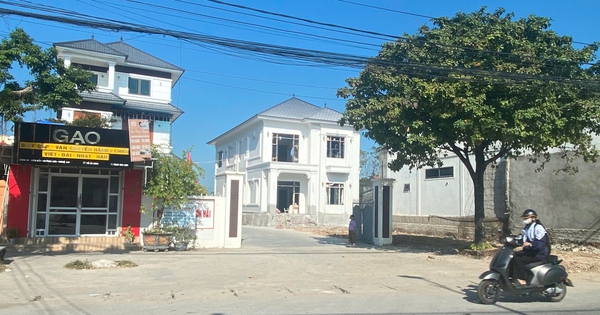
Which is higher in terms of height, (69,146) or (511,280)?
(69,146)

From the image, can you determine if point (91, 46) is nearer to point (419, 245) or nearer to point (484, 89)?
point (419, 245)

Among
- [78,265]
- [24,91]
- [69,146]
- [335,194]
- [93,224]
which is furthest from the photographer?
[335,194]

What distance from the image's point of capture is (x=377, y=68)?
16344mm

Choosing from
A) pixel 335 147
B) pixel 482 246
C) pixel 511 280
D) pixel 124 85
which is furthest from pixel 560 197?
pixel 124 85

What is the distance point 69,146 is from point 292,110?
25.0 metres

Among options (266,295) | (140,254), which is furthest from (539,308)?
(140,254)

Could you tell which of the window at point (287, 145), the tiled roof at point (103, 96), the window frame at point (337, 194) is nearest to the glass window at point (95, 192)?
the tiled roof at point (103, 96)

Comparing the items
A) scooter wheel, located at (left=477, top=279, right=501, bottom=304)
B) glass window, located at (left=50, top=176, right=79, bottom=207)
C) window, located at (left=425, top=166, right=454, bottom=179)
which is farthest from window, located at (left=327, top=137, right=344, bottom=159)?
scooter wheel, located at (left=477, top=279, right=501, bottom=304)

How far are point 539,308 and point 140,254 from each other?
11.5 metres

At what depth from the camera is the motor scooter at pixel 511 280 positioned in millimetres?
8648

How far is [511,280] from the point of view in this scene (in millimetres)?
8781

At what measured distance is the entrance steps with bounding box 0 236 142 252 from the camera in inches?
621

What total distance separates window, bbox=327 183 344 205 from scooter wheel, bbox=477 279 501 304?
95.8ft

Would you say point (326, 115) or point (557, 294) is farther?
point (326, 115)
